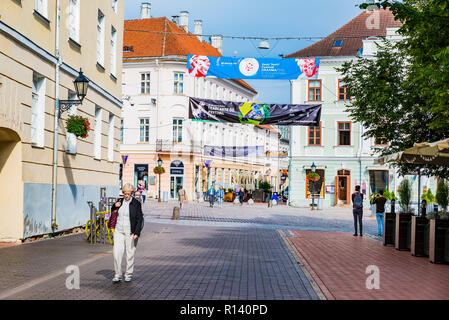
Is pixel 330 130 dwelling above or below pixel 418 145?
above

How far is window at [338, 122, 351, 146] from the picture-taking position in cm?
4712

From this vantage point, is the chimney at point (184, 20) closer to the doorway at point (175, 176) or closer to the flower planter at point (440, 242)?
the doorway at point (175, 176)

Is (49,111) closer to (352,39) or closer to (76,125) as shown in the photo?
(76,125)

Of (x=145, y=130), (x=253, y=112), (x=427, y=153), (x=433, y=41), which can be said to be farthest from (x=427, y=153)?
(x=145, y=130)

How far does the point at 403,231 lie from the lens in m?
16.7

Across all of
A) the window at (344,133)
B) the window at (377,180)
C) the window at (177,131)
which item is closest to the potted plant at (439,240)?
the window at (377,180)

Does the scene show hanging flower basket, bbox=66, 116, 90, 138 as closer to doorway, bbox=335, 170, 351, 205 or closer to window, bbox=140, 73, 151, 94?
doorway, bbox=335, 170, 351, 205

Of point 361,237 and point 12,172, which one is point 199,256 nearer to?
point 12,172

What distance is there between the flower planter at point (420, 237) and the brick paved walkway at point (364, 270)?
0.32 m

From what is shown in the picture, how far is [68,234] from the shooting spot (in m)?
18.3

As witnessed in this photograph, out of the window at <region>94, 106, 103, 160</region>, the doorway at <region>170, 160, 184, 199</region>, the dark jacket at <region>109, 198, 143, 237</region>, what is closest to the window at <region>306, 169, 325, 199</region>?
the doorway at <region>170, 160, 184, 199</region>
